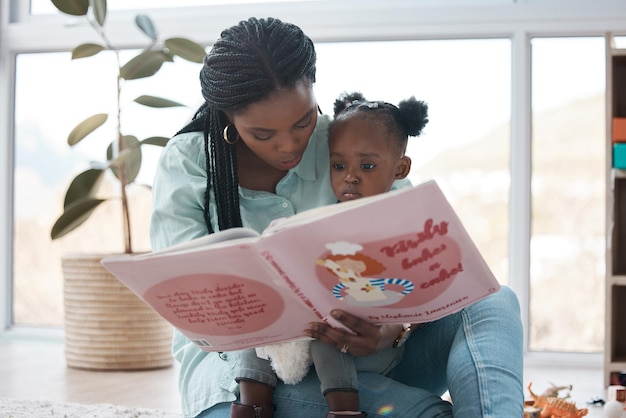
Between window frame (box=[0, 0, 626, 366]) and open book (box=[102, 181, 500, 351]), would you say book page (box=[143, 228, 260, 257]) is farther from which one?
window frame (box=[0, 0, 626, 366])

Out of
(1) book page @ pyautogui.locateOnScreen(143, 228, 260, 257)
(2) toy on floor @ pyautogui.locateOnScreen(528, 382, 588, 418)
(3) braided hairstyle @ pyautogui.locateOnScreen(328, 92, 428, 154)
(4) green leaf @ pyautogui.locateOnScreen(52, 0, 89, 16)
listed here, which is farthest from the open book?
(4) green leaf @ pyautogui.locateOnScreen(52, 0, 89, 16)

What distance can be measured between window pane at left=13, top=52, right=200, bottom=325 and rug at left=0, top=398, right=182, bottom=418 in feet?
4.12

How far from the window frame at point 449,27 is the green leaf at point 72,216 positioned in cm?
68

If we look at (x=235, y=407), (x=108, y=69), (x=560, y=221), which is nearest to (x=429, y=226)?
(x=235, y=407)

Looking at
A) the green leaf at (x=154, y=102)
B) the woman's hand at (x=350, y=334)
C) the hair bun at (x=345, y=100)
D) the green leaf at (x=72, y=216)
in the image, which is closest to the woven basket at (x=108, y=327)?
the green leaf at (x=72, y=216)

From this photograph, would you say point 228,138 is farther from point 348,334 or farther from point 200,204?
point 348,334

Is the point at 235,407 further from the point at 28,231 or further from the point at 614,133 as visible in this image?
the point at 28,231

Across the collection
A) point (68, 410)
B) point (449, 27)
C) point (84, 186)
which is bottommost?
point (68, 410)

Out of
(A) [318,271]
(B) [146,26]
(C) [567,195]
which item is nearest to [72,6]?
(B) [146,26]

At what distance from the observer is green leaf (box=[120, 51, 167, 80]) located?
2633 mm

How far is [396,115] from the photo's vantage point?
1.53 metres

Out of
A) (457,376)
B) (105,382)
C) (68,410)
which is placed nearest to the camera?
(457,376)

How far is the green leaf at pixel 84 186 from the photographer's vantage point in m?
2.57

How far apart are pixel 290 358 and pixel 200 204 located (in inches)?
12.2
